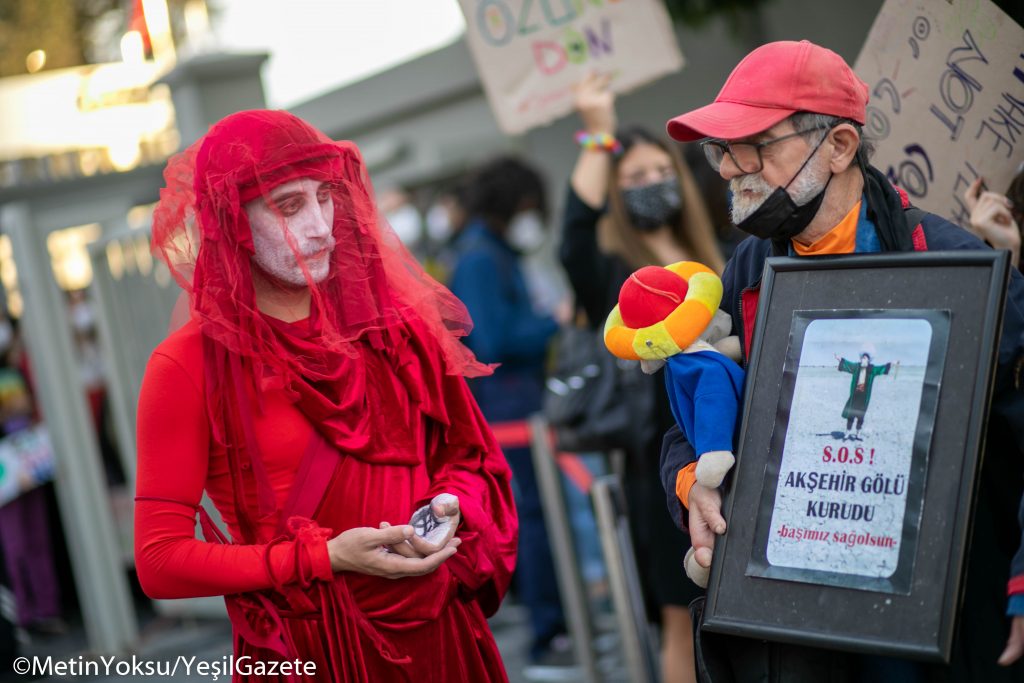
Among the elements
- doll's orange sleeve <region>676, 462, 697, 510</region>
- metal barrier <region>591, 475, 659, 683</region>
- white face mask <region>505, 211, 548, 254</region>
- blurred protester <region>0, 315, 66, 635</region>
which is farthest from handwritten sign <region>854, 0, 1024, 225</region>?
blurred protester <region>0, 315, 66, 635</region>

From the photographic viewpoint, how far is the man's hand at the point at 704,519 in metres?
2.42

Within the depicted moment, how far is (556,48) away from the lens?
457 cm

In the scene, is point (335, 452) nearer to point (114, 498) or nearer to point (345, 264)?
point (345, 264)

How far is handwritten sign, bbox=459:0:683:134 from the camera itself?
4477 mm

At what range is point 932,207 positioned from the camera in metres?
3.22

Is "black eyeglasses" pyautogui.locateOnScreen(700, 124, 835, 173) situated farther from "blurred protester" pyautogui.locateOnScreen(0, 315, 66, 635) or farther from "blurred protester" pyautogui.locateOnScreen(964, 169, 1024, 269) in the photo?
"blurred protester" pyautogui.locateOnScreen(0, 315, 66, 635)

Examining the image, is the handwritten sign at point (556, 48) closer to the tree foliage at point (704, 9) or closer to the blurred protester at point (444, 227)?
the blurred protester at point (444, 227)

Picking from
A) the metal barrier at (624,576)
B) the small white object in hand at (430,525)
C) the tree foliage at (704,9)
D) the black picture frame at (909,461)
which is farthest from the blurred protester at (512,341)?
the black picture frame at (909,461)

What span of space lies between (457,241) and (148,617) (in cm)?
368

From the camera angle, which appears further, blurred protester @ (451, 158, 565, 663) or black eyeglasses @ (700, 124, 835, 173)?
blurred protester @ (451, 158, 565, 663)

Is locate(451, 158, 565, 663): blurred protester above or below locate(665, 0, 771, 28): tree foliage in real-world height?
below

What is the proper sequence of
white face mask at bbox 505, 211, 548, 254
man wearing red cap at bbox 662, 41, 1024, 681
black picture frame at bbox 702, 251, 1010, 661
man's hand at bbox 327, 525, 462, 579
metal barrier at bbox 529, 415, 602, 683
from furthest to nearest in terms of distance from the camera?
white face mask at bbox 505, 211, 548, 254 → metal barrier at bbox 529, 415, 602, 683 → man's hand at bbox 327, 525, 462, 579 → man wearing red cap at bbox 662, 41, 1024, 681 → black picture frame at bbox 702, 251, 1010, 661

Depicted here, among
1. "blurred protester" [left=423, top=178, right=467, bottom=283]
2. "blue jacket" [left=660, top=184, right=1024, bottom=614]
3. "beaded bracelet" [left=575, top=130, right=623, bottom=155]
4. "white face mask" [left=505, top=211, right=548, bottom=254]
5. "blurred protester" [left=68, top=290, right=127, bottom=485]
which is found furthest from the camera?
"blurred protester" [left=68, top=290, right=127, bottom=485]

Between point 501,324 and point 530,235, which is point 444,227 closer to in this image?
point 530,235
